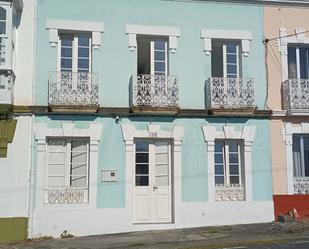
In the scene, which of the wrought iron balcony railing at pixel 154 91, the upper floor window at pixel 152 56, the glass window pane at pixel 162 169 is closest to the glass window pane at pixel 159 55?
the upper floor window at pixel 152 56

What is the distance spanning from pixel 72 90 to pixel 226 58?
5.20 m

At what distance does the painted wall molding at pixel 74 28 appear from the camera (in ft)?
47.8

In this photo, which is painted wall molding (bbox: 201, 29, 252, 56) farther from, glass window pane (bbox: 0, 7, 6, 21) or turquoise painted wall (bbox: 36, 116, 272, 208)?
glass window pane (bbox: 0, 7, 6, 21)

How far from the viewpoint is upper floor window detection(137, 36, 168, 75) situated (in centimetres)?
1540

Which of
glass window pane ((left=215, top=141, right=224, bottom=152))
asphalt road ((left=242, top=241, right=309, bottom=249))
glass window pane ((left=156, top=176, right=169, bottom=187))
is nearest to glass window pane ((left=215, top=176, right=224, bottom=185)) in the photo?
glass window pane ((left=215, top=141, right=224, bottom=152))

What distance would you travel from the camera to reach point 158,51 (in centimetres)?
1553

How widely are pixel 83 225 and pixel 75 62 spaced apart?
4.92 meters

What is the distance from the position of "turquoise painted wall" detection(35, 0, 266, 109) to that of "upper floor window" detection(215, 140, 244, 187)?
148cm

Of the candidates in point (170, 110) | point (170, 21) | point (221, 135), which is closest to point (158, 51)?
point (170, 21)

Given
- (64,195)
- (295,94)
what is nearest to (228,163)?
(295,94)

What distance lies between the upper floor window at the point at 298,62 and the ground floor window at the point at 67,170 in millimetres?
7318

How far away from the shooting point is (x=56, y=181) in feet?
47.0

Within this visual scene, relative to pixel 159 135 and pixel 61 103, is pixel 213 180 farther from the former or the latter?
pixel 61 103

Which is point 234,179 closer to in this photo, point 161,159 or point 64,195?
point 161,159
